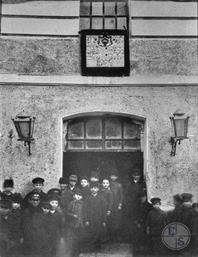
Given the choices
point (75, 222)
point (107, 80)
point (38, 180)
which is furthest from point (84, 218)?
point (107, 80)

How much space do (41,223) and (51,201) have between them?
0.40m

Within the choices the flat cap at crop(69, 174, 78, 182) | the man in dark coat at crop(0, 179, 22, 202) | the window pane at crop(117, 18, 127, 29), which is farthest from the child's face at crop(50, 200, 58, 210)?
the window pane at crop(117, 18, 127, 29)

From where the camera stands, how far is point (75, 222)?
25.7ft

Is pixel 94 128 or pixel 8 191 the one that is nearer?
pixel 8 191

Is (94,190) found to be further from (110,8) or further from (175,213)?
(110,8)

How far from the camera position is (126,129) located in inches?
359

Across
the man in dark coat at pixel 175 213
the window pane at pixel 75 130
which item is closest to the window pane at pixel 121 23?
the window pane at pixel 75 130

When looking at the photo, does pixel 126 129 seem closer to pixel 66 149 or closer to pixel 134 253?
pixel 66 149

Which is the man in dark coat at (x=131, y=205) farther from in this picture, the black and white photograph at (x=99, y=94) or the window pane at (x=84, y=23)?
the window pane at (x=84, y=23)

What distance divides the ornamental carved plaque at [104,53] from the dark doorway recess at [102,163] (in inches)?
55.2

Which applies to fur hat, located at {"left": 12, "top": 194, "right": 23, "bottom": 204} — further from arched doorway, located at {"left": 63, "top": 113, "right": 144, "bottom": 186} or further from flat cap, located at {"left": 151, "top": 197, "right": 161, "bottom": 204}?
flat cap, located at {"left": 151, "top": 197, "right": 161, "bottom": 204}

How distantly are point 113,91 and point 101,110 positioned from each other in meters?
0.39

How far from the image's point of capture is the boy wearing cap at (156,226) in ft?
25.1

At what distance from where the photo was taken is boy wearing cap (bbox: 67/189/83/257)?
7.75m
